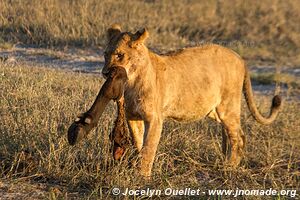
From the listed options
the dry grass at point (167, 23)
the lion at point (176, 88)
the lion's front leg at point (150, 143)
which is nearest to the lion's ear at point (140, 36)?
the lion at point (176, 88)

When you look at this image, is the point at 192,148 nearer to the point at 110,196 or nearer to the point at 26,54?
the point at 110,196

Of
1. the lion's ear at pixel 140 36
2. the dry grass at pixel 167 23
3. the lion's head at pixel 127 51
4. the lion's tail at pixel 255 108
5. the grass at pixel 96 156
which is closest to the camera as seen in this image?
the grass at pixel 96 156

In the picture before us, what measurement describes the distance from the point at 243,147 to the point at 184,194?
1.96 m

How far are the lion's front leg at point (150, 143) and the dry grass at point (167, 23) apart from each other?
886 cm

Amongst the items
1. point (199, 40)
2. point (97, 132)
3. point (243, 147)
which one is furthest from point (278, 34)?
point (97, 132)

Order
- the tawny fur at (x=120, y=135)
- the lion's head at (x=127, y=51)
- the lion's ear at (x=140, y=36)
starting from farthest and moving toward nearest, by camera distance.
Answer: the tawny fur at (x=120, y=135) < the lion's ear at (x=140, y=36) < the lion's head at (x=127, y=51)

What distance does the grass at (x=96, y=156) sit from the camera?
425cm

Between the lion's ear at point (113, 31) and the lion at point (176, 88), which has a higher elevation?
the lion's ear at point (113, 31)

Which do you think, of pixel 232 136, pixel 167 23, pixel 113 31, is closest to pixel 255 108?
pixel 232 136

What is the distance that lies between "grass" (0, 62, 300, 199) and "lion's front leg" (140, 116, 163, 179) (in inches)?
3.1

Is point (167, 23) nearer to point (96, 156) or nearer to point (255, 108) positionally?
point (255, 108)

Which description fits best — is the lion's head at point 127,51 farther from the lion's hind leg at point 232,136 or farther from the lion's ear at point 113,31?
the lion's hind leg at point 232,136

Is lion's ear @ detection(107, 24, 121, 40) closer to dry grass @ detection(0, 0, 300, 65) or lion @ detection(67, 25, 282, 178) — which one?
lion @ detection(67, 25, 282, 178)

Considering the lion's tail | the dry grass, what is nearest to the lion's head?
the lion's tail
